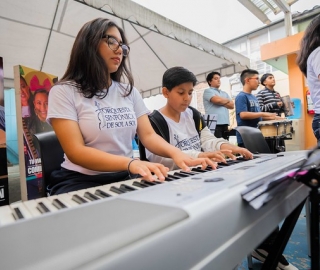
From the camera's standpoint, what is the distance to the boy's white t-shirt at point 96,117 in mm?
986

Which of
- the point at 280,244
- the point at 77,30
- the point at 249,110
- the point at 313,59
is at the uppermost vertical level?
the point at 77,30

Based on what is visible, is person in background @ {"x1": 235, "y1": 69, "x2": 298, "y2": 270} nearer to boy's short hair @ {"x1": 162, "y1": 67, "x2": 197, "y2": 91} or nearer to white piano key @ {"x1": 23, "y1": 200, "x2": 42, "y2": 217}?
boy's short hair @ {"x1": 162, "y1": 67, "x2": 197, "y2": 91}

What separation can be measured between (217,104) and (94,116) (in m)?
2.53

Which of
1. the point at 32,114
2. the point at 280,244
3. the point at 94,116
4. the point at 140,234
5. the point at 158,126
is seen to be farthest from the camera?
the point at 32,114

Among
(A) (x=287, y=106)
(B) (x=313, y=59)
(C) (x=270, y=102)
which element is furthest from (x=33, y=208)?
(A) (x=287, y=106)

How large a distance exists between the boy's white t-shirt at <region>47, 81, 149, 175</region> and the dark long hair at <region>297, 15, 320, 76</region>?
4.38 feet

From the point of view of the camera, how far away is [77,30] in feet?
10.6

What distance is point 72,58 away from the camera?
3.74 feet

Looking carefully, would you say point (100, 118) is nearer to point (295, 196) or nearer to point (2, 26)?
point (295, 196)

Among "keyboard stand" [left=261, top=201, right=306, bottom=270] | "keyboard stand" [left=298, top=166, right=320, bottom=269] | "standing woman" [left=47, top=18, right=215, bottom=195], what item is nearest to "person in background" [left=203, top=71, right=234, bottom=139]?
"standing woman" [left=47, top=18, right=215, bottom=195]

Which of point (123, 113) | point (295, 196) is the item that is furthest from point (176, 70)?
point (295, 196)

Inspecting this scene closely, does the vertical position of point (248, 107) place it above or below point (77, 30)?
below

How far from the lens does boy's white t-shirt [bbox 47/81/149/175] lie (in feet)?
3.23

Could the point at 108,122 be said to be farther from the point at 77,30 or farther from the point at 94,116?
the point at 77,30
